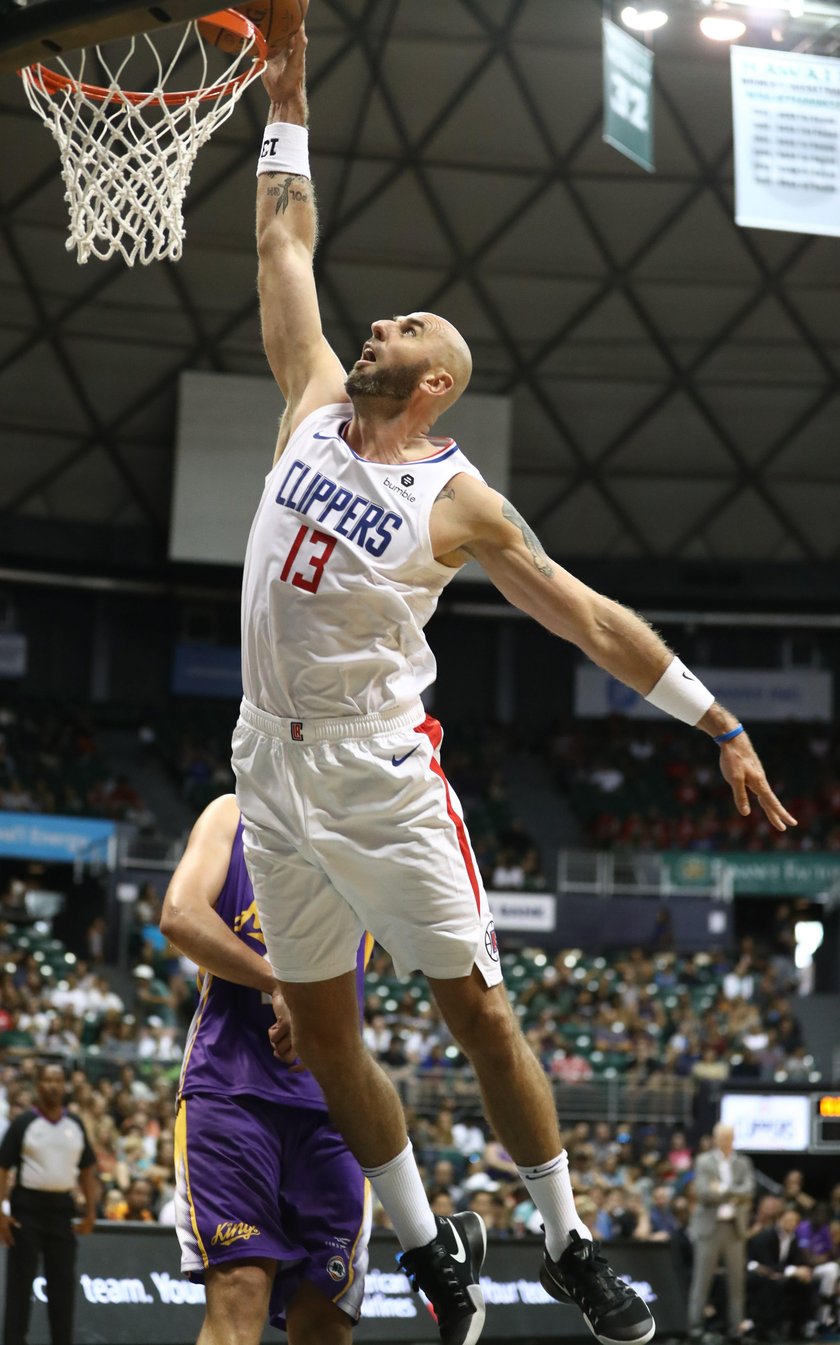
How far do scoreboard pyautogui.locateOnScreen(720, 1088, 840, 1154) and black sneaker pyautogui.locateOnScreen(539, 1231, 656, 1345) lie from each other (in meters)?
13.9

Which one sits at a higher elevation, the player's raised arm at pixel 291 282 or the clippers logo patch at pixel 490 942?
the player's raised arm at pixel 291 282

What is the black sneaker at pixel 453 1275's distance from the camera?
4.37 metres

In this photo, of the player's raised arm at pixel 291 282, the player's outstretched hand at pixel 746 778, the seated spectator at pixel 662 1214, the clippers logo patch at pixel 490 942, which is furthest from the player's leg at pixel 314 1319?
the seated spectator at pixel 662 1214

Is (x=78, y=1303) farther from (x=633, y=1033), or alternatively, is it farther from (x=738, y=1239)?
(x=633, y=1033)

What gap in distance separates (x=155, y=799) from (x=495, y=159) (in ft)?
42.6

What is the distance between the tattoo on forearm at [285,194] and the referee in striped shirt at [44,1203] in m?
6.79

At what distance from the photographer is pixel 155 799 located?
30.6 meters

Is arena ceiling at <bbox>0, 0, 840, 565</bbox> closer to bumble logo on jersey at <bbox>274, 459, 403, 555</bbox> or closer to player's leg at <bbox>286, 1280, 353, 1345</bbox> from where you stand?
bumble logo on jersey at <bbox>274, 459, 403, 555</bbox>

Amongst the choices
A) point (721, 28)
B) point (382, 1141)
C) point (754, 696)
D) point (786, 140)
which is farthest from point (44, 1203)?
point (754, 696)

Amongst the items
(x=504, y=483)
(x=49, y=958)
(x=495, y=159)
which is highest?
(x=495, y=159)

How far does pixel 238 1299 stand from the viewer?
15.3ft

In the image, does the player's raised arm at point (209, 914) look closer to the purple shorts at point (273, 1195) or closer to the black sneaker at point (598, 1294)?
the purple shorts at point (273, 1195)

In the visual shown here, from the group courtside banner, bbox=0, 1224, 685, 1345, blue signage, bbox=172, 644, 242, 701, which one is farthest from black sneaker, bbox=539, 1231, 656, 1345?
blue signage, bbox=172, 644, 242, 701

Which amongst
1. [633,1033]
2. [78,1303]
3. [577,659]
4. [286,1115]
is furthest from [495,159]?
[286,1115]
